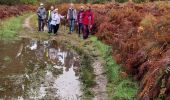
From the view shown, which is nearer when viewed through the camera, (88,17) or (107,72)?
(107,72)

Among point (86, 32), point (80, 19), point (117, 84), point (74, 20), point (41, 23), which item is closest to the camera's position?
point (117, 84)

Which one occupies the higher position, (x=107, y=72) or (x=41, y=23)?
(x=107, y=72)

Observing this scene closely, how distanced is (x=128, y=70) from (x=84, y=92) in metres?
1.92

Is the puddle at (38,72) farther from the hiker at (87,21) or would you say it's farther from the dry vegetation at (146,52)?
the hiker at (87,21)

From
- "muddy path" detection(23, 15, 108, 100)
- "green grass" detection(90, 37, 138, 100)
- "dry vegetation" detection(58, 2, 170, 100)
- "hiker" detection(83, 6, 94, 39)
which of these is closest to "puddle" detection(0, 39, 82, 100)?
"muddy path" detection(23, 15, 108, 100)

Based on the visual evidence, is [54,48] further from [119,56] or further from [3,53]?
[119,56]

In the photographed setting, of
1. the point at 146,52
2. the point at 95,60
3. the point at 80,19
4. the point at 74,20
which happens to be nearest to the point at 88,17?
the point at 80,19

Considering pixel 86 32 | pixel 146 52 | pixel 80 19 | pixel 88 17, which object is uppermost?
pixel 146 52

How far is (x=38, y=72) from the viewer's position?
1476cm

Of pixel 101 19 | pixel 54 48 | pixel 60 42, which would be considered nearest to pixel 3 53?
pixel 54 48

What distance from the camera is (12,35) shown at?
2384 cm

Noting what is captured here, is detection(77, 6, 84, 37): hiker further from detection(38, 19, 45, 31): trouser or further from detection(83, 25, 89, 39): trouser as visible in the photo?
detection(38, 19, 45, 31): trouser

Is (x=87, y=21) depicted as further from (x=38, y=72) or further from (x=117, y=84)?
(x=117, y=84)

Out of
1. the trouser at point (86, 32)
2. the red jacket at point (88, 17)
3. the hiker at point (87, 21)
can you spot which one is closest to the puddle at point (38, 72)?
the trouser at point (86, 32)
